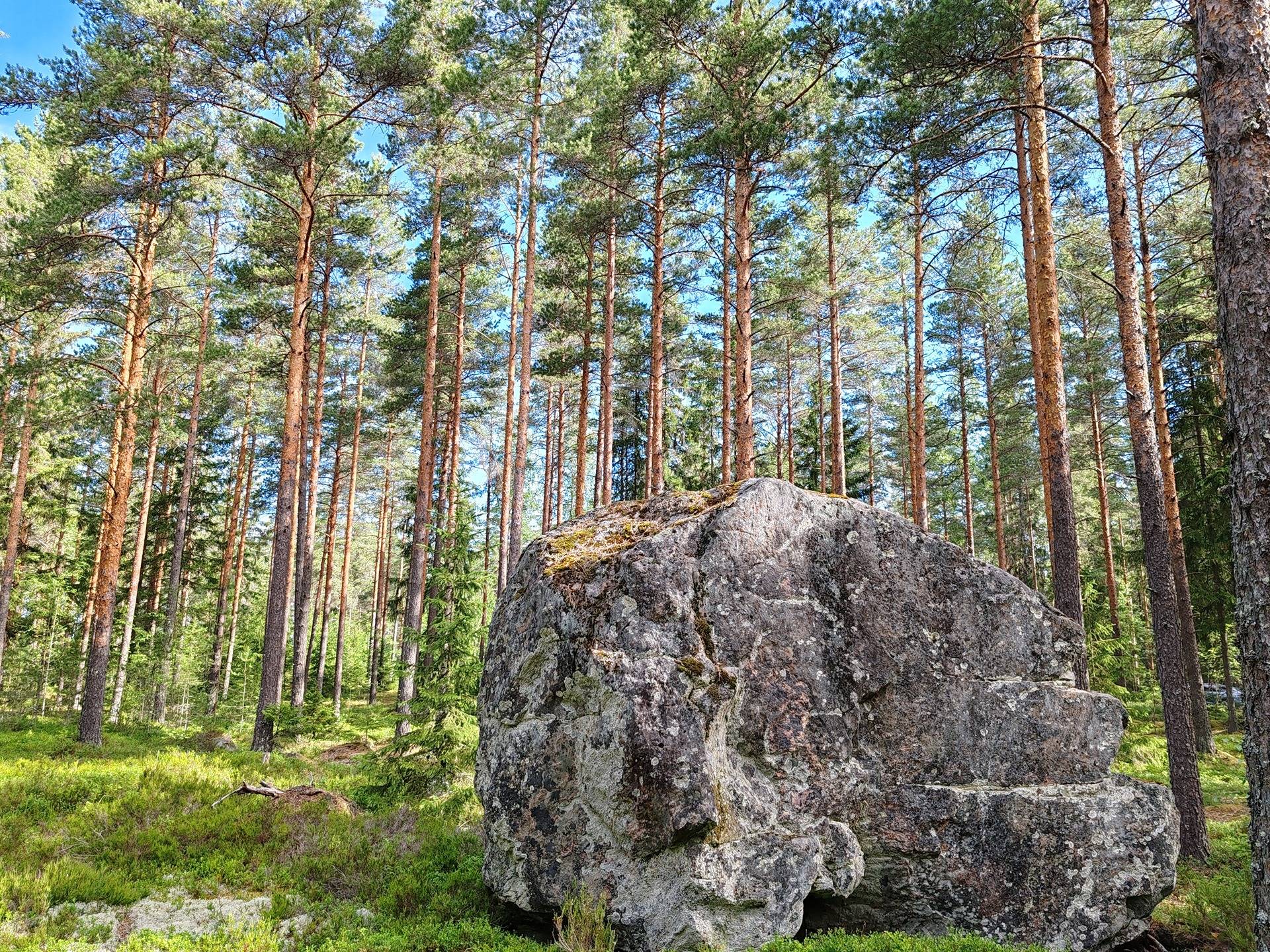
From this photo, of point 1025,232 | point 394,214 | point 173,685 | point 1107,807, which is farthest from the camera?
point 173,685

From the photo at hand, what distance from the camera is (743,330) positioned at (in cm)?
1259

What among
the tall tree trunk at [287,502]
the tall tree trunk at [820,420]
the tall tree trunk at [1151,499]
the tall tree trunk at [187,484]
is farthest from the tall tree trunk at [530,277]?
the tall tree trunk at [820,420]

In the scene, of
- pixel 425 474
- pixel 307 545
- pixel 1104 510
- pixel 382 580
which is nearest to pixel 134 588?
pixel 307 545

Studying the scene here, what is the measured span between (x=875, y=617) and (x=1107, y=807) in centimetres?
237

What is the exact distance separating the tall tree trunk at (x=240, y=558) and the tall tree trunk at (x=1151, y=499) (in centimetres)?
2421

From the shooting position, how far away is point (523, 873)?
5.63 metres

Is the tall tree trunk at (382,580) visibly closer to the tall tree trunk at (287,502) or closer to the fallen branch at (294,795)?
the tall tree trunk at (287,502)

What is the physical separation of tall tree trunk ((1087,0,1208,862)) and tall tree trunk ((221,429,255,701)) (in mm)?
24206

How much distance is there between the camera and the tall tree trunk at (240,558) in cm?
2361

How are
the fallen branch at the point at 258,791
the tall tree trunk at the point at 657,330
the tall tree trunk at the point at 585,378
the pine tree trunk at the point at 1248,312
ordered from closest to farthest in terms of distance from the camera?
the pine tree trunk at the point at 1248,312 < the fallen branch at the point at 258,791 < the tall tree trunk at the point at 657,330 < the tall tree trunk at the point at 585,378

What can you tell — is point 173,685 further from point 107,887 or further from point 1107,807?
point 1107,807

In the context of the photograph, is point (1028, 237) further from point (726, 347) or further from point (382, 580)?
point (382, 580)

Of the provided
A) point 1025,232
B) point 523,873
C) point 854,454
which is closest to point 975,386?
point 854,454

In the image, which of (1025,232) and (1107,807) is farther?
(1025,232)
